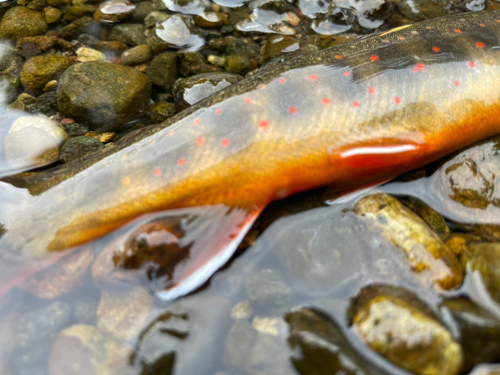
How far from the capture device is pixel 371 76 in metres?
2.52

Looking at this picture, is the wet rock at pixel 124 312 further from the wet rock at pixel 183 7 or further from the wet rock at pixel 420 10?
the wet rock at pixel 420 10

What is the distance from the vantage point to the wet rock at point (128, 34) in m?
3.93

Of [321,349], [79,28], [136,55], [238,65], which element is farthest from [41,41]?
[321,349]

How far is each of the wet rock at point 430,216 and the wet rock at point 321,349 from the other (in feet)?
3.24

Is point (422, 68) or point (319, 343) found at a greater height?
point (422, 68)

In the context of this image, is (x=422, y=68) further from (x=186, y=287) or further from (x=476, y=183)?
(x=186, y=287)

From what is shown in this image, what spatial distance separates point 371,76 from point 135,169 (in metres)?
1.71

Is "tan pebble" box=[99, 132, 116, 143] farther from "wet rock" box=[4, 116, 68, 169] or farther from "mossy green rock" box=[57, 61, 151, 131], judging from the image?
"wet rock" box=[4, 116, 68, 169]

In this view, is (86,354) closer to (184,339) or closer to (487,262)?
(184,339)

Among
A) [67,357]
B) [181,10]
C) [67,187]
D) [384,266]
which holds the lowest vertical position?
[67,357]

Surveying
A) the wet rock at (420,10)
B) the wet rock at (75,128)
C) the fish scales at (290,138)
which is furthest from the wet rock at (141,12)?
the wet rock at (420,10)

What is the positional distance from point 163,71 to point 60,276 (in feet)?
7.07

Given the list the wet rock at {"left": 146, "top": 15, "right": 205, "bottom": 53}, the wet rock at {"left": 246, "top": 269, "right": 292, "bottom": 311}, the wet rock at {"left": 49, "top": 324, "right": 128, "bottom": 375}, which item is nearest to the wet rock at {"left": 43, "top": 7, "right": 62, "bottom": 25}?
the wet rock at {"left": 146, "top": 15, "right": 205, "bottom": 53}

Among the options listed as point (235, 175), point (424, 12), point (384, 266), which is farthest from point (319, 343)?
point (424, 12)
